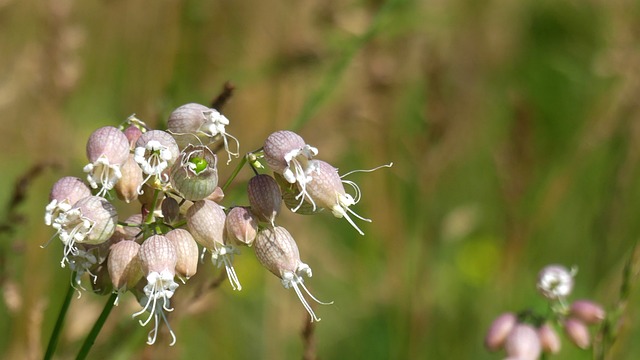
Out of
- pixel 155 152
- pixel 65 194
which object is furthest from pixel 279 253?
pixel 65 194

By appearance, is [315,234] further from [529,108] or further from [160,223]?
[160,223]

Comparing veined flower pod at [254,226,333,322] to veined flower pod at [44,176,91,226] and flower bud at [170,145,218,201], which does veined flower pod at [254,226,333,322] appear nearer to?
flower bud at [170,145,218,201]

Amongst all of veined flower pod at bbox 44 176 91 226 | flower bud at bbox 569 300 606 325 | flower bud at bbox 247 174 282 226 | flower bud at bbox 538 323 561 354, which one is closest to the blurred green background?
flower bud at bbox 569 300 606 325

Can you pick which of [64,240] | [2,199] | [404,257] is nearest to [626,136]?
[404,257]

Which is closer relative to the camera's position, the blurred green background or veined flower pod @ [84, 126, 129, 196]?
veined flower pod @ [84, 126, 129, 196]

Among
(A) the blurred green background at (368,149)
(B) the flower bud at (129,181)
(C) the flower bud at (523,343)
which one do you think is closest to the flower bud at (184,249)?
(B) the flower bud at (129,181)

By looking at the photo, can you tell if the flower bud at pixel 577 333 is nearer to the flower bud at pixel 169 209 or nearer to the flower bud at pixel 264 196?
the flower bud at pixel 264 196
